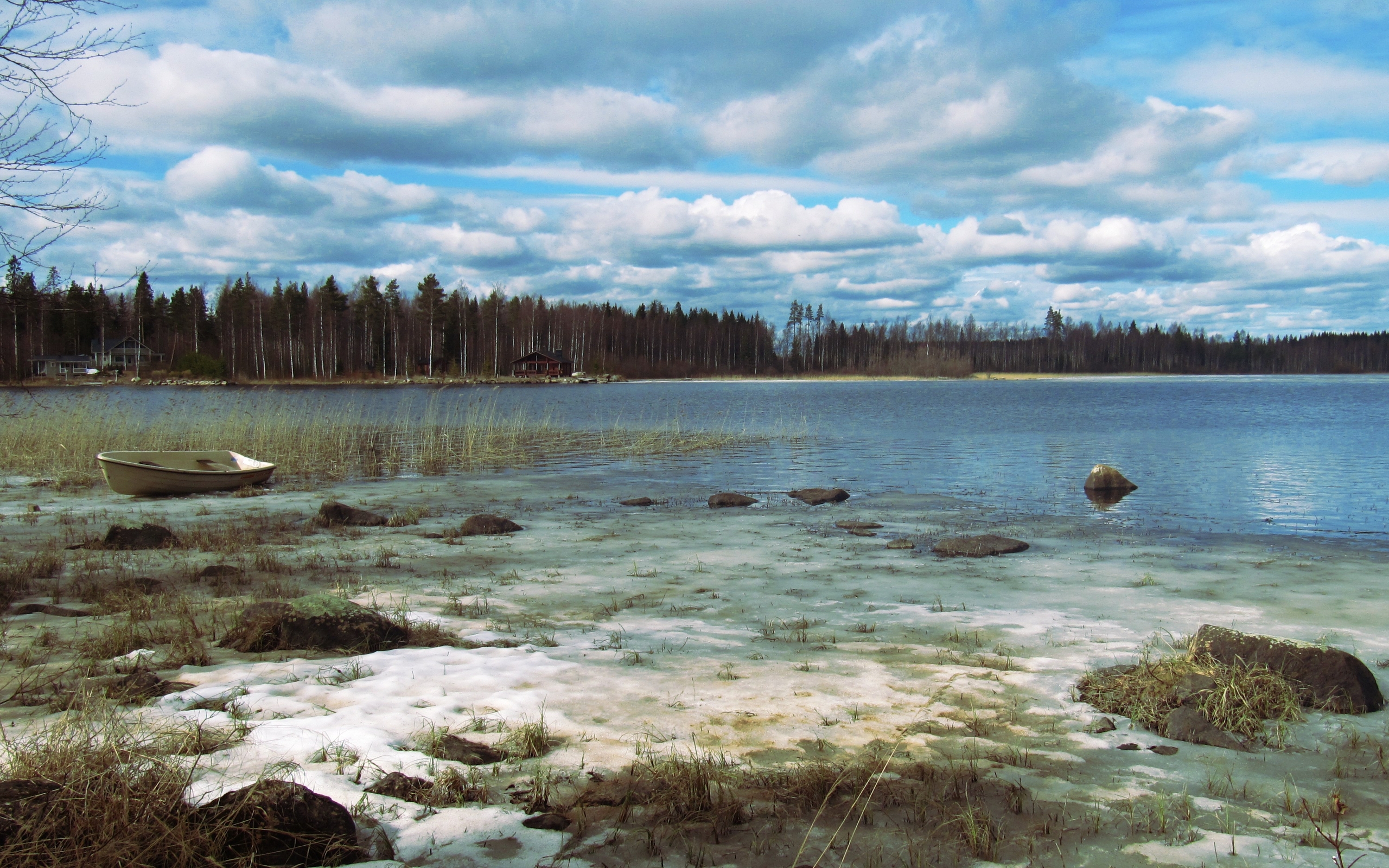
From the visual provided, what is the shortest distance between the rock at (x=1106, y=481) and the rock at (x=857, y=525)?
246 inches

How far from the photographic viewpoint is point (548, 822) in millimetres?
3596

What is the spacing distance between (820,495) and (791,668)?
1010 centimetres

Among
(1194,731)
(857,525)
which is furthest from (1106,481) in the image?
(1194,731)

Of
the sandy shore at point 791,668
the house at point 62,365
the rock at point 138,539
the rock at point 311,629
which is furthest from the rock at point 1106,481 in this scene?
the house at point 62,365

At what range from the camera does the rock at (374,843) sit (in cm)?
326

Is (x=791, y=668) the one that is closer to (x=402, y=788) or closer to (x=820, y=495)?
(x=402, y=788)

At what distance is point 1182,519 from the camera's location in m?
13.9

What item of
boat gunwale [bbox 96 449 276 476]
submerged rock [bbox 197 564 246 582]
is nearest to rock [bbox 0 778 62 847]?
submerged rock [bbox 197 564 246 582]

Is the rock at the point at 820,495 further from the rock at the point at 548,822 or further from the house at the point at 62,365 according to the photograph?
the house at the point at 62,365

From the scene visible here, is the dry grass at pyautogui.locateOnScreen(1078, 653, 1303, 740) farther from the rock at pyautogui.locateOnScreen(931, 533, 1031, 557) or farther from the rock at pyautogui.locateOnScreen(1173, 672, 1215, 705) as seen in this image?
the rock at pyautogui.locateOnScreen(931, 533, 1031, 557)

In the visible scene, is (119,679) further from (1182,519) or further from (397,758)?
(1182,519)

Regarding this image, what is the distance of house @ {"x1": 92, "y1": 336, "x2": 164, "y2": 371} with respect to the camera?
82.6m

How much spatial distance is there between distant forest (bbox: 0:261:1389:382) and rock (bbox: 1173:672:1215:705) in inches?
1869

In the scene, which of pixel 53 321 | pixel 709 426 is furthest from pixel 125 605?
pixel 53 321
